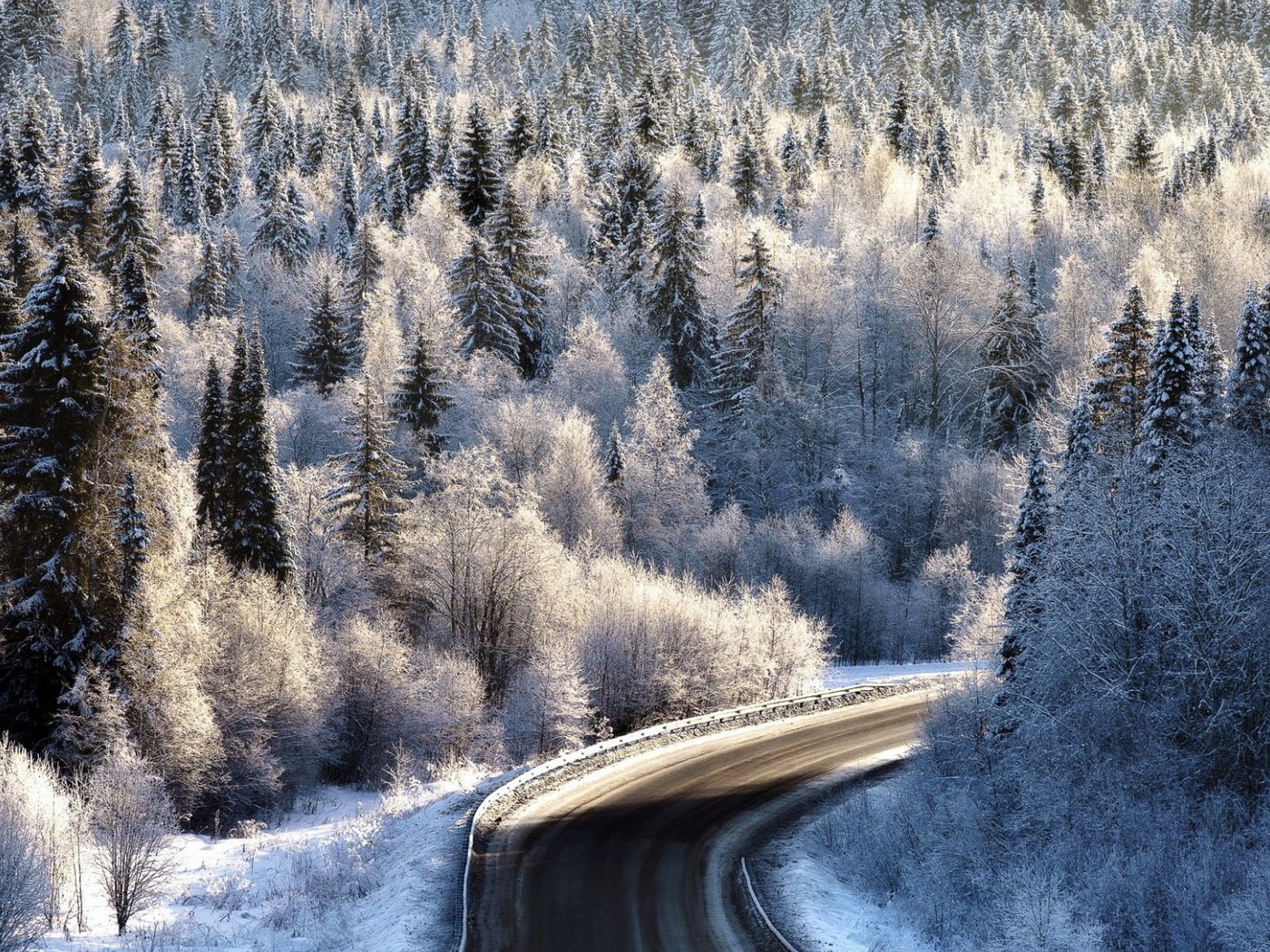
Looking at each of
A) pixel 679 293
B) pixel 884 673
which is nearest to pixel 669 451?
pixel 679 293

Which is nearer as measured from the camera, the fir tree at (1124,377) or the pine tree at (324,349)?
the fir tree at (1124,377)

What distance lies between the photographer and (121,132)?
124188 millimetres

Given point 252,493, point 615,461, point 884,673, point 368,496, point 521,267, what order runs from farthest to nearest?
point 521,267 < point 615,461 < point 884,673 < point 368,496 < point 252,493

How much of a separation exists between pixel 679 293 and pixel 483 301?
12.5 metres

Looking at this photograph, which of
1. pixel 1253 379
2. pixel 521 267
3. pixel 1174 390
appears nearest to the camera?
pixel 1174 390

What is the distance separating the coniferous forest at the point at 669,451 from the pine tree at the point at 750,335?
14.3 inches

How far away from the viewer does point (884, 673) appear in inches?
1959

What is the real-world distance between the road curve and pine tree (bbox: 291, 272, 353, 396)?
45.3 meters

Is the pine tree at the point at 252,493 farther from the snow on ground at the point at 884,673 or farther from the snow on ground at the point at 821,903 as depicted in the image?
the snow on ground at the point at 821,903

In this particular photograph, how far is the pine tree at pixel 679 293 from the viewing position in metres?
69.8

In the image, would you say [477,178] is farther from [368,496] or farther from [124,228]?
[368,496]

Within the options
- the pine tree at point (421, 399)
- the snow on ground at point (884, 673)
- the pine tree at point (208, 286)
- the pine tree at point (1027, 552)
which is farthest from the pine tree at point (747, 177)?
the pine tree at point (1027, 552)

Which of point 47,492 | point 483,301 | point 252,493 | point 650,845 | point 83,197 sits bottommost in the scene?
point 650,845

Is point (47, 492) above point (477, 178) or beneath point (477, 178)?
beneath
